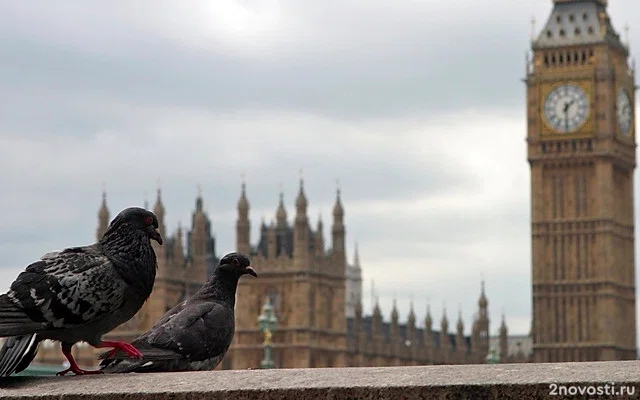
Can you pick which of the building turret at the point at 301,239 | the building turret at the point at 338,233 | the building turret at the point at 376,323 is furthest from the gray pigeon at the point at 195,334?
the building turret at the point at 376,323

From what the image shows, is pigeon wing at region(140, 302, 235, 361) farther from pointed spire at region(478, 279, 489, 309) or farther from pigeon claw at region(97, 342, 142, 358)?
pointed spire at region(478, 279, 489, 309)

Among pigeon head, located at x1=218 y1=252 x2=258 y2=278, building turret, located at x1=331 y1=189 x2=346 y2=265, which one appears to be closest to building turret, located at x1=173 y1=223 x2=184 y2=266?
building turret, located at x1=331 y1=189 x2=346 y2=265

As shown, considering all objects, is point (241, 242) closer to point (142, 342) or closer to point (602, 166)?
Answer: point (602, 166)

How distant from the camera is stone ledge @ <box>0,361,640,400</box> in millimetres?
6297

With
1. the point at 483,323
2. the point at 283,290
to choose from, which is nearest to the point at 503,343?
the point at 483,323

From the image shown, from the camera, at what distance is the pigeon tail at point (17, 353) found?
23.1 ft

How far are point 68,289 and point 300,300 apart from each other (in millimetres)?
75265

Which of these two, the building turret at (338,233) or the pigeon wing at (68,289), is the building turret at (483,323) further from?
the pigeon wing at (68,289)

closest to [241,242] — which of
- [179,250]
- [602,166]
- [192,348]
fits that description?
[179,250]

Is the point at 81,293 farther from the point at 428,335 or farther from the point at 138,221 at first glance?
the point at 428,335

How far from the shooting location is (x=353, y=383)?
6488 mm

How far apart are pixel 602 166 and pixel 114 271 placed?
8563 centimetres

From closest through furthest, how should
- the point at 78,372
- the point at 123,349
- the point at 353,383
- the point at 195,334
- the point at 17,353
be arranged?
the point at 353,383 < the point at 17,353 < the point at 78,372 < the point at 123,349 < the point at 195,334

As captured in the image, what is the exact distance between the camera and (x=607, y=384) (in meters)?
6.18
